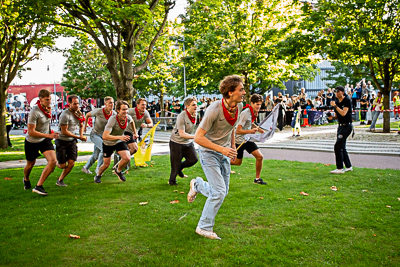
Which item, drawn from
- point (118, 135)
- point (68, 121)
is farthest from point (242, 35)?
point (68, 121)

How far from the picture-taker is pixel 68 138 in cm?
787

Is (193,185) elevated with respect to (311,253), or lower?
elevated

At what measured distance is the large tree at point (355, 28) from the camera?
1423 cm

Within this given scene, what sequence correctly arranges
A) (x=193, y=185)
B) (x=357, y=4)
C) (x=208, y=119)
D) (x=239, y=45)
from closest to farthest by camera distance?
(x=208, y=119)
(x=193, y=185)
(x=357, y=4)
(x=239, y=45)

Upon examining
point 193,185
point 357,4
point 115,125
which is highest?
point 357,4

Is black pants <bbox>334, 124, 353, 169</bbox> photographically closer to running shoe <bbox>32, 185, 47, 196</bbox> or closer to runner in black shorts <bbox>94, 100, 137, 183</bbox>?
runner in black shorts <bbox>94, 100, 137, 183</bbox>

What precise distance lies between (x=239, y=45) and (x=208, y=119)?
18.4 meters

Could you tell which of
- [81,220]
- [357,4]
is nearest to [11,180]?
[81,220]

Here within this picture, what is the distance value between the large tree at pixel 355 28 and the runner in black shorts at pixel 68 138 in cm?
1118

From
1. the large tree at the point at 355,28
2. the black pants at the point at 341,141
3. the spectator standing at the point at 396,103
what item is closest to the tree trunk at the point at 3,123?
the large tree at the point at 355,28

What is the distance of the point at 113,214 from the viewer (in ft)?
19.0

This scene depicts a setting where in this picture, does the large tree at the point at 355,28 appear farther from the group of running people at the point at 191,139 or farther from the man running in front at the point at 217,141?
the man running in front at the point at 217,141

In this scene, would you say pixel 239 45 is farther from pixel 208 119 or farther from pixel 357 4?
pixel 208 119

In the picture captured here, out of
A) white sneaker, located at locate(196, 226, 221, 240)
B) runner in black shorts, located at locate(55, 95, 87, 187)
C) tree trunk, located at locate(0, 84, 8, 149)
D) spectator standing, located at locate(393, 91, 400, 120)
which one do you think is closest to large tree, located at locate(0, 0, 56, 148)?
tree trunk, located at locate(0, 84, 8, 149)
